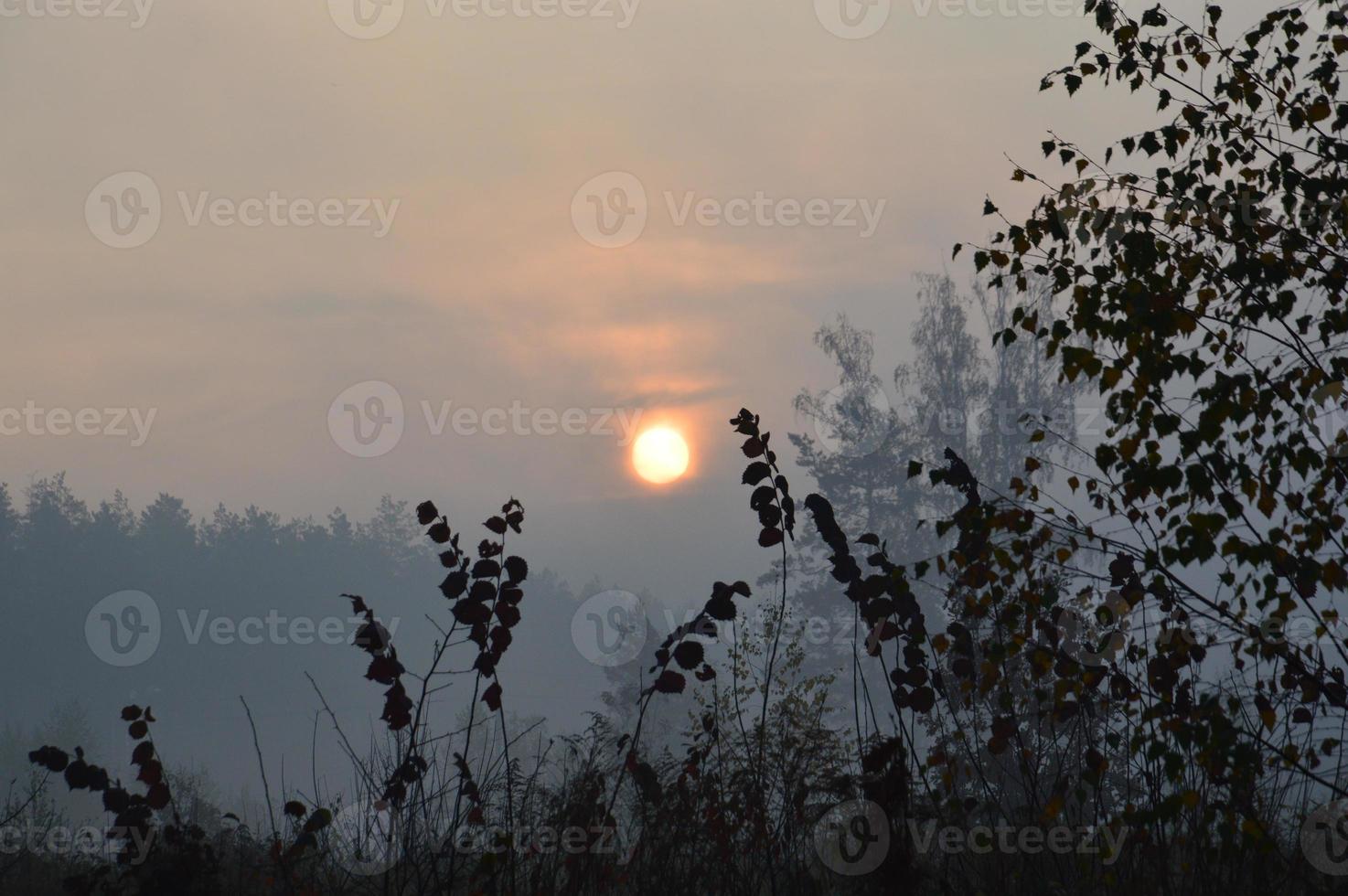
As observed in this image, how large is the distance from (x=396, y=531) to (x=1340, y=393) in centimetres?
10417

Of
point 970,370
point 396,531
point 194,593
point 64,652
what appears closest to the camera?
point 970,370

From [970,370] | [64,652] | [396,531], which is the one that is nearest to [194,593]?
[64,652]

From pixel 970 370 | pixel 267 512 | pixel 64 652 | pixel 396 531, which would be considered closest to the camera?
pixel 970 370

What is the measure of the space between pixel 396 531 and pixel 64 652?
104 feet

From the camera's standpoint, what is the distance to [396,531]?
10244 cm

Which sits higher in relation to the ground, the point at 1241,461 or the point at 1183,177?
the point at 1183,177

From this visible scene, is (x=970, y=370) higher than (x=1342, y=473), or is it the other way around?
(x=970, y=370)

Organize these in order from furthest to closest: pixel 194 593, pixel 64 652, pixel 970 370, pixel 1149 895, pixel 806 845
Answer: pixel 194 593 < pixel 64 652 < pixel 970 370 < pixel 806 845 < pixel 1149 895

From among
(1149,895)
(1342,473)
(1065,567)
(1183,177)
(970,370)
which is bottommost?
(1149,895)

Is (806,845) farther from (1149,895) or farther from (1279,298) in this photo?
(1279,298)

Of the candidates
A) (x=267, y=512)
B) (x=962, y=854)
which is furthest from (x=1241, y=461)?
(x=267, y=512)

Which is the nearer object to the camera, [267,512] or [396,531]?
[267,512]

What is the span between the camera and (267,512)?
93.6 m

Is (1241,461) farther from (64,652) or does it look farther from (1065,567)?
(64,652)
